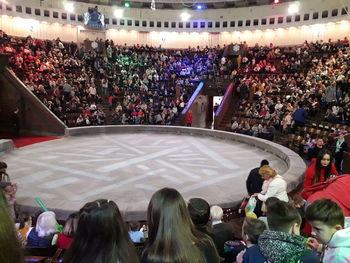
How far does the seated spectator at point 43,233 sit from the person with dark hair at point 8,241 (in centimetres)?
270

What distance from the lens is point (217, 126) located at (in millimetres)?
18594

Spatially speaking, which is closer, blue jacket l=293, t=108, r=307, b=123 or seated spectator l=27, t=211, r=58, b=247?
seated spectator l=27, t=211, r=58, b=247

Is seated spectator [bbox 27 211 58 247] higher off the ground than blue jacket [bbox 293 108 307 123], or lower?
lower

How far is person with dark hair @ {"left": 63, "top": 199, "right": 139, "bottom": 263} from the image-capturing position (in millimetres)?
1832

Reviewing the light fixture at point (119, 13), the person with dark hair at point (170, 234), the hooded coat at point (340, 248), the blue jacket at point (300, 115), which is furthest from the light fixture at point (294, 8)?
the person with dark hair at point (170, 234)

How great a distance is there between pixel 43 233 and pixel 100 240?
222 cm

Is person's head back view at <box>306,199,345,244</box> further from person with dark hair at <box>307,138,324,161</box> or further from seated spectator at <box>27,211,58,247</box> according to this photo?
person with dark hair at <box>307,138,324,161</box>

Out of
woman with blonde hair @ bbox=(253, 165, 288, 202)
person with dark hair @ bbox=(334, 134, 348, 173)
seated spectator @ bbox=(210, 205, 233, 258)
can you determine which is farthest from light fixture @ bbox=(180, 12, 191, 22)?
seated spectator @ bbox=(210, 205, 233, 258)

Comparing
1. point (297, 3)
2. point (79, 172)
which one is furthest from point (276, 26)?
point (79, 172)

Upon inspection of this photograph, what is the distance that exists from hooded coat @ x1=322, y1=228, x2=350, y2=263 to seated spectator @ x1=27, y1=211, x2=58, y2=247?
9.59 feet

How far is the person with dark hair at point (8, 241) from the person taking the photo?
44.6 inches

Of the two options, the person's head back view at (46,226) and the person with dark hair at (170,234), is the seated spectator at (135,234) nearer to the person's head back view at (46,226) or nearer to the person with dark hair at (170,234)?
the person's head back view at (46,226)

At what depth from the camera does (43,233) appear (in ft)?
12.1

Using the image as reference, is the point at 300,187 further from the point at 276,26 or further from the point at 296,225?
the point at 276,26
